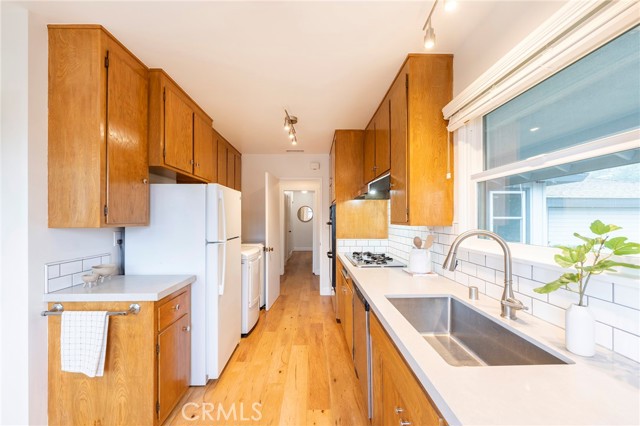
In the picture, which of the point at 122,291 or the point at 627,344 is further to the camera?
the point at 122,291

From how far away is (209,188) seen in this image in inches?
80.7

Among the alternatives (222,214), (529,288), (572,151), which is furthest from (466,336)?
(222,214)

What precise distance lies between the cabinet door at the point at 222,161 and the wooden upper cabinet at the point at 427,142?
8.10 feet

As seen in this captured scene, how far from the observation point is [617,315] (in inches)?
31.6

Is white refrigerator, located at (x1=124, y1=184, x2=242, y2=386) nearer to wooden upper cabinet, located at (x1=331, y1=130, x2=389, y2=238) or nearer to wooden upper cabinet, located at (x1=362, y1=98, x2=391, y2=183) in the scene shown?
wooden upper cabinet, located at (x1=362, y1=98, x2=391, y2=183)

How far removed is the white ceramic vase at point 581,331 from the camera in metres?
0.80

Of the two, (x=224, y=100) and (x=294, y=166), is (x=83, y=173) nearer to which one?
(x=224, y=100)

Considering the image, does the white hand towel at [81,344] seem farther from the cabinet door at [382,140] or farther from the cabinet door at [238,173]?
the cabinet door at [238,173]

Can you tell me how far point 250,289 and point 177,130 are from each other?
1.82m

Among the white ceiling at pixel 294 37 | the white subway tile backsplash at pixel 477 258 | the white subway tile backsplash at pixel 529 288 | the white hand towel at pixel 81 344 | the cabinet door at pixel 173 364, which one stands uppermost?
the white ceiling at pixel 294 37

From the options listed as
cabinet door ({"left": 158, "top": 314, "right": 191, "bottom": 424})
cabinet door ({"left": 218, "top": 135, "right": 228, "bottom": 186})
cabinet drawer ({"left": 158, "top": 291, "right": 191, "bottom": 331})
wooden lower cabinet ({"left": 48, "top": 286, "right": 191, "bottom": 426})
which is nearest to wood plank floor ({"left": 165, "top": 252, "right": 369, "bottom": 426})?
cabinet door ({"left": 158, "top": 314, "right": 191, "bottom": 424})

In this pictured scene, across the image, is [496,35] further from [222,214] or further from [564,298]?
[222,214]

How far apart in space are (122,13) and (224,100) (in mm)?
1025

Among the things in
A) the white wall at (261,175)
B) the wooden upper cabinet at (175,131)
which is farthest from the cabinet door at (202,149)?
the white wall at (261,175)
